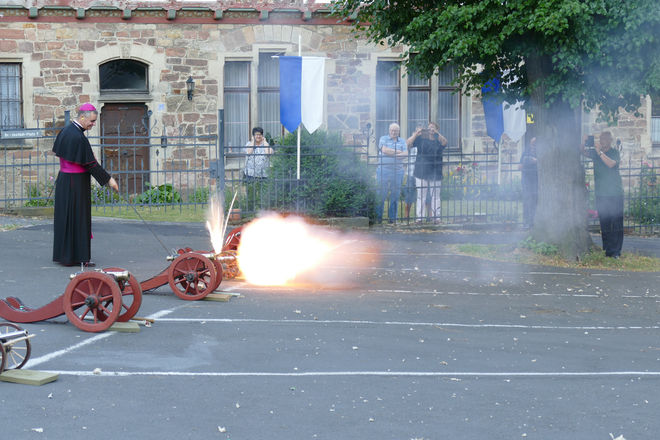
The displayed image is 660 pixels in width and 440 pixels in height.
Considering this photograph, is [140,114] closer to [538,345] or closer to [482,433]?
[538,345]

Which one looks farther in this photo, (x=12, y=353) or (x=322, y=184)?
(x=322, y=184)

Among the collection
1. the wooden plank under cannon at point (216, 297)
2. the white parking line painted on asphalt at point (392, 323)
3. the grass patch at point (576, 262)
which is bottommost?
the white parking line painted on asphalt at point (392, 323)

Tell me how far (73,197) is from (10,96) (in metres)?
11.3

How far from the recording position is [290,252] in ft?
47.1

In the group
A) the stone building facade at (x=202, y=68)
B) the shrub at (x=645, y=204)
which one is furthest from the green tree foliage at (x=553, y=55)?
the stone building facade at (x=202, y=68)

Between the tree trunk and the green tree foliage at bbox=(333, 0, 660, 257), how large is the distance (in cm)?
1

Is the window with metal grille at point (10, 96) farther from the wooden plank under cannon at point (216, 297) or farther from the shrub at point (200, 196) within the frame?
the wooden plank under cannon at point (216, 297)

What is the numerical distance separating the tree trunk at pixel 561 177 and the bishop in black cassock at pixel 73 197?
631 centimetres

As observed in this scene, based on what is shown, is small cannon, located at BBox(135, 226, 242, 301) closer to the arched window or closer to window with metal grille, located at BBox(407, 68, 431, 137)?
the arched window

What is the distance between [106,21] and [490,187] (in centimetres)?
977

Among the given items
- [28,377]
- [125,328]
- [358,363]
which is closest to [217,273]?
[125,328]

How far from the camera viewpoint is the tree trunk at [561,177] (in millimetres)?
13891

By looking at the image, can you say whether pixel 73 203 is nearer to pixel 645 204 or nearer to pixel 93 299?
pixel 93 299

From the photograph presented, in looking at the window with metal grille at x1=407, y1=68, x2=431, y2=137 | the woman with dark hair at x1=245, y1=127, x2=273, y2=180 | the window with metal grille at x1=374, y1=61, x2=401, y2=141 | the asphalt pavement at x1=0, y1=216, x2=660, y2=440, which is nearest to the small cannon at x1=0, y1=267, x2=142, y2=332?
the asphalt pavement at x1=0, y1=216, x2=660, y2=440
